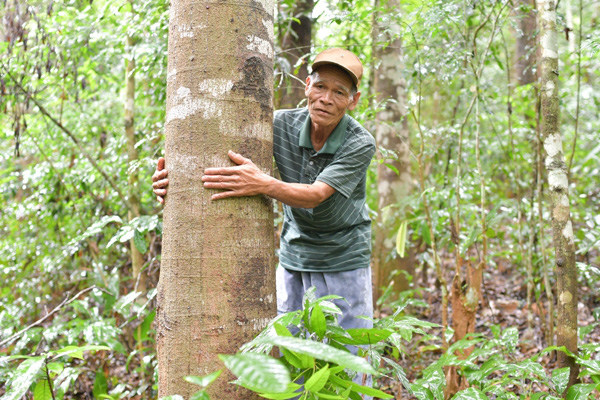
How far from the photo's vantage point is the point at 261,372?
120 centimetres

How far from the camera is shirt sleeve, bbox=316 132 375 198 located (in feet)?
7.87

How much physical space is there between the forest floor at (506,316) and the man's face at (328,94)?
175cm

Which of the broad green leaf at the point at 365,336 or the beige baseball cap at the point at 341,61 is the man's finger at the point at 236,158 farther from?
the beige baseball cap at the point at 341,61

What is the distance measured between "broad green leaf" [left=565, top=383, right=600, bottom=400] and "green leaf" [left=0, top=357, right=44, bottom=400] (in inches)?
91.3

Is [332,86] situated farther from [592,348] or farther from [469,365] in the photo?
[592,348]

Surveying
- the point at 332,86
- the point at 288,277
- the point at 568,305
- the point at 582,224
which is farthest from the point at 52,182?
the point at 582,224

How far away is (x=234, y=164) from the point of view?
1938 millimetres

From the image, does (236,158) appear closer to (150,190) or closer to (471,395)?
(471,395)

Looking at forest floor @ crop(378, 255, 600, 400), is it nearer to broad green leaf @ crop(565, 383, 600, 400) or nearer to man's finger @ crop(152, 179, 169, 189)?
broad green leaf @ crop(565, 383, 600, 400)

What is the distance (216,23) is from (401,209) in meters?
3.03

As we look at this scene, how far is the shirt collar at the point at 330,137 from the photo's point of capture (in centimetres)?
266

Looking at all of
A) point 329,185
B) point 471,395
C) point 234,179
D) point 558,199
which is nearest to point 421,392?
point 471,395

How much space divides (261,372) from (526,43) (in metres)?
6.98

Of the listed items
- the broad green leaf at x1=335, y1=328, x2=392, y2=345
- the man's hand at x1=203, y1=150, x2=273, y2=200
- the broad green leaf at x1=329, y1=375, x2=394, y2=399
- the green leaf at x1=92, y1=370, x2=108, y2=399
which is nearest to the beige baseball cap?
the man's hand at x1=203, y1=150, x2=273, y2=200
